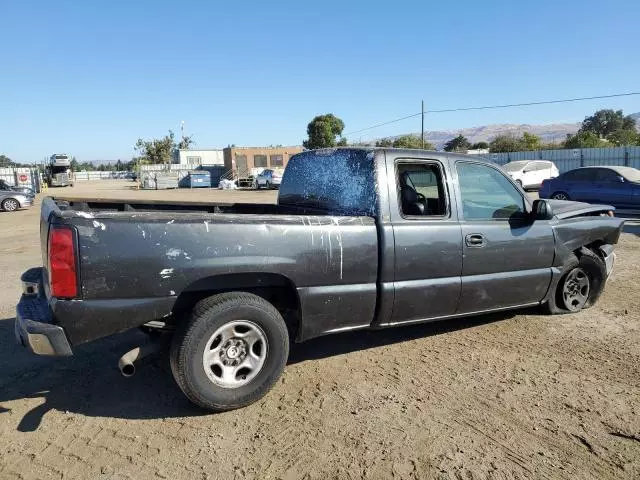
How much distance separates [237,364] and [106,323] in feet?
2.98

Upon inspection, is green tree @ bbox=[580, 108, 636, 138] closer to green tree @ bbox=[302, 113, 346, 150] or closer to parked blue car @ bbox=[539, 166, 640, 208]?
green tree @ bbox=[302, 113, 346, 150]

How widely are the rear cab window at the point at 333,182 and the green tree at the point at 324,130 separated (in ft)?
178

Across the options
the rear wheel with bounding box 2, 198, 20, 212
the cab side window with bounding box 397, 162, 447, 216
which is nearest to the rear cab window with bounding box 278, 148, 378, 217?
the cab side window with bounding box 397, 162, 447, 216

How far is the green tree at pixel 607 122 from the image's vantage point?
2798 inches

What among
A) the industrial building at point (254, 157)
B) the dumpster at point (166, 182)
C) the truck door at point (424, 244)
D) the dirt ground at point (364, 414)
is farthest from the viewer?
the industrial building at point (254, 157)

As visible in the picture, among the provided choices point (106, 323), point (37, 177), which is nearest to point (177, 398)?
point (106, 323)

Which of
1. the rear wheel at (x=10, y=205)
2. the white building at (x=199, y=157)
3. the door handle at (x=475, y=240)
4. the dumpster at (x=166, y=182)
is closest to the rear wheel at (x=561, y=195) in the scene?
the door handle at (x=475, y=240)

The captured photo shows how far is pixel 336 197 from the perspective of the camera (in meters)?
4.19

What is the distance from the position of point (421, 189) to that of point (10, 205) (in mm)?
21795

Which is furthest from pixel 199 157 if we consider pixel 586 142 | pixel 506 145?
pixel 586 142

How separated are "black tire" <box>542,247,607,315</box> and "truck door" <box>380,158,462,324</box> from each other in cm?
162

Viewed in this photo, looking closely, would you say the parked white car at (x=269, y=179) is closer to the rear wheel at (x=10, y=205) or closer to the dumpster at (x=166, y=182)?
the dumpster at (x=166, y=182)

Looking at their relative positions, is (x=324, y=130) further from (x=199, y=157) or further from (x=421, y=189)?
(x=421, y=189)

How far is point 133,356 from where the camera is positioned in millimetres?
3166
